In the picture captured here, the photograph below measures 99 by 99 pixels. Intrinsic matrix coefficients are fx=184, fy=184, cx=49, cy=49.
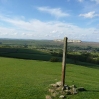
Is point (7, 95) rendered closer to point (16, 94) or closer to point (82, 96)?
point (16, 94)

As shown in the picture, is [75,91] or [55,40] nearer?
[75,91]

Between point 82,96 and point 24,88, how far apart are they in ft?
20.1

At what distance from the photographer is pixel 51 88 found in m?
18.2

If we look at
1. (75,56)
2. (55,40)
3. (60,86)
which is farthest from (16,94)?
(75,56)

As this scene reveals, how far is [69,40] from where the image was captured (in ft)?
62.2

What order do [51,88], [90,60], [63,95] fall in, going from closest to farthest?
[63,95] < [51,88] < [90,60]

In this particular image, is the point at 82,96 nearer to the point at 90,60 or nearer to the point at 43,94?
the point at 43,94

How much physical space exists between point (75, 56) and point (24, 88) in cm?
9067

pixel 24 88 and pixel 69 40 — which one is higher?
pixel 69 40

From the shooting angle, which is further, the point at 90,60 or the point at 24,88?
the point at 90,60

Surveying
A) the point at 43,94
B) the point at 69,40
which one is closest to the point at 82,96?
the point at 43,94

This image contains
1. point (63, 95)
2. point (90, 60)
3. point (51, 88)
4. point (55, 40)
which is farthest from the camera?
point (90, 60)

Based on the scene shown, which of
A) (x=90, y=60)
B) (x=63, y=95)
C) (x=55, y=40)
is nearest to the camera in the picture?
Answer: (x=63, y=95)

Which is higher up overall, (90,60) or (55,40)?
(55,40)
